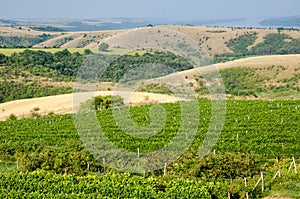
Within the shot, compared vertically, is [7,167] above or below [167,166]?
below

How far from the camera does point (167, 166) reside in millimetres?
21344

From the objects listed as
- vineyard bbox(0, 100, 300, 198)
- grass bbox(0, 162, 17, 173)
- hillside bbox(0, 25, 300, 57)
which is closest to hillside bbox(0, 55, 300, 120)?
vineyard bbox(0, 100, 300, 198)

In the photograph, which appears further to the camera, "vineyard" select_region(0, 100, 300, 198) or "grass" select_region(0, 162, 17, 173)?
"grass" select_region(0, 162, 17, 173)

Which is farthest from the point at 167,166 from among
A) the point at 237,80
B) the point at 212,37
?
the point at 212,37

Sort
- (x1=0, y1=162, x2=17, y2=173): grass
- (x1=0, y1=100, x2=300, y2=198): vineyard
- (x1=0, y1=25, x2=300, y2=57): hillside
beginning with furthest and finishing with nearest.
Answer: (x1=0, y1=25, x2=300, y2=57): hillside
(x1=0, y1=162, x2=17, y2=173): grass
(x1=0, y1=100, x2=300, y2=198): vineyard

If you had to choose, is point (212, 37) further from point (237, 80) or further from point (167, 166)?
point (167, 166)

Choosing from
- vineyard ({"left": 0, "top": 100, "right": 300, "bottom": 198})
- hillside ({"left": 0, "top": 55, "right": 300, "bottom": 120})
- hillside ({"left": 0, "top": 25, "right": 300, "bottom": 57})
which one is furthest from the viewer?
hillside ({"left": 0, "top": 25, "right": 300, "bottom": 57})

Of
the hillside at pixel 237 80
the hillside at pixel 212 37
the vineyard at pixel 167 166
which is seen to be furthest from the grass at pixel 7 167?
the hillside at pixel 212 37

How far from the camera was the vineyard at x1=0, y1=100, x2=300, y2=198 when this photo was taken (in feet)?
56.9

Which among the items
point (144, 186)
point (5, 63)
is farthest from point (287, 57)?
point (144, 186)

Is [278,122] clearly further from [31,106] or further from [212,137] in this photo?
[31,106]

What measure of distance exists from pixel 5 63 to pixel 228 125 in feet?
177

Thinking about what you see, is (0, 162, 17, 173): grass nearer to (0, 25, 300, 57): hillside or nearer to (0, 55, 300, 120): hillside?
(0, 55, 300, 120): hillside

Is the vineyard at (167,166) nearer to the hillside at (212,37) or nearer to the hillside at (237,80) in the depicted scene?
the hillside at (237,80)
